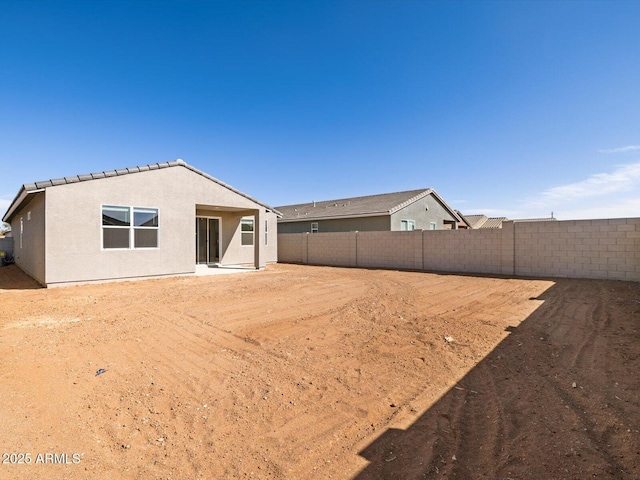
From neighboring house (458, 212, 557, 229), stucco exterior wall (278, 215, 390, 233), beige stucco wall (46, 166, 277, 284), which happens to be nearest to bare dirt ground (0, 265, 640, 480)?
beige stucco wall (46, 166, 277, 284)

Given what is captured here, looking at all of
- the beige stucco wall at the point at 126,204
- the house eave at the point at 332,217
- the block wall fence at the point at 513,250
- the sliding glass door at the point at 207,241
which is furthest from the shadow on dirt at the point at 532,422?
the house eave at the point at 332,217

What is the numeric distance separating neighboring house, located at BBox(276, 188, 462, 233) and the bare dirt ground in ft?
46.2

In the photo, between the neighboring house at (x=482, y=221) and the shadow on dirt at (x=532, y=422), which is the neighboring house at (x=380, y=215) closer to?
the neighboring house at (x=482, y=221)

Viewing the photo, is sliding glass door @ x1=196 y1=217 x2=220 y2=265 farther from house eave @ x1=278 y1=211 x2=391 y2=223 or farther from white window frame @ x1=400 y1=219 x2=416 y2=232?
white window frame @ x1=400 y1=219 x2=416 y2=232

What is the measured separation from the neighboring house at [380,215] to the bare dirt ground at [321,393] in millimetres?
14090

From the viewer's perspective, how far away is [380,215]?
801 inches

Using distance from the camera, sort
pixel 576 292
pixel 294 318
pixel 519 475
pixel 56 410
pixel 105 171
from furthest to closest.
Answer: pixel 105 171 < pixel 576 292 < pixel 294 318 < pixel 56 410 < pixel 519 475

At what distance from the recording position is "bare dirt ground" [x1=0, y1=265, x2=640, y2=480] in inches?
88.3

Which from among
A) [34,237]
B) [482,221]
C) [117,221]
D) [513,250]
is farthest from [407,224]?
[34,237]

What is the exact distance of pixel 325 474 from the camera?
2137 mm

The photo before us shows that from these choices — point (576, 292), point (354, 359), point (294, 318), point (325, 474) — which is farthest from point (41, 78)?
point (576, 292)

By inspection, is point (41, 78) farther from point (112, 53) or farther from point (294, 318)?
point (294, 318)

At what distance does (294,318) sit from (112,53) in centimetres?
1261

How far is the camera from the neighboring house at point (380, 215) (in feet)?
67.7
